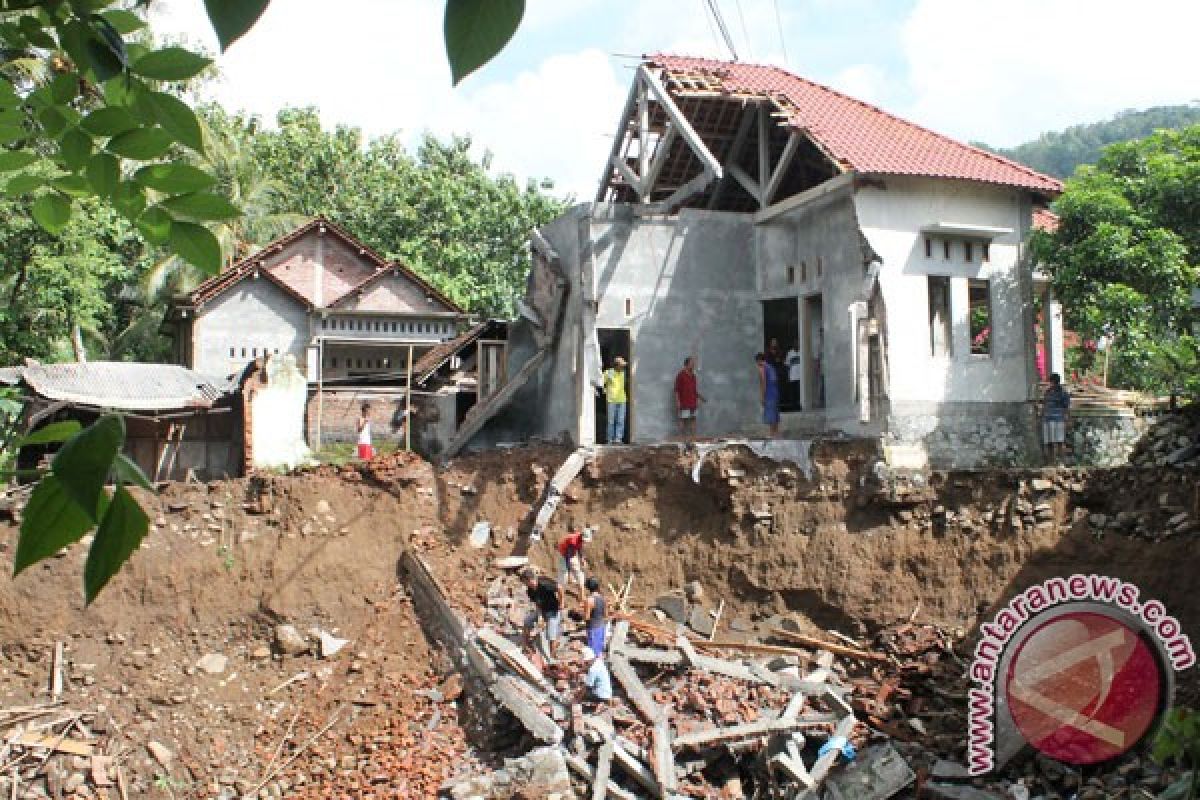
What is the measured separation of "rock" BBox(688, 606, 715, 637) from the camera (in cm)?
1667


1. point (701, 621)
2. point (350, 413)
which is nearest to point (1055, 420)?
point (701, 621)

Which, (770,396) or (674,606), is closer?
(674,606)

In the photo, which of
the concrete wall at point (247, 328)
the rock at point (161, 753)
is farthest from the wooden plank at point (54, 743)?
the concrete wall at point (247, 328)

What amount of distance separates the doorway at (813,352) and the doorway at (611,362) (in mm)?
2919

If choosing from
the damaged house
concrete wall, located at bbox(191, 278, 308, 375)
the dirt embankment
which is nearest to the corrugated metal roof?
concrete wall, located at bbox(191, 278, 308, 375)

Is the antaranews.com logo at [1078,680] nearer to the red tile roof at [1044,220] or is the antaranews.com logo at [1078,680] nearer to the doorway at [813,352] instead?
the doorway at [813,352]

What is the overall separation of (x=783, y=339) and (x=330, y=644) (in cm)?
953

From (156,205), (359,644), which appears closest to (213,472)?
(359,644)

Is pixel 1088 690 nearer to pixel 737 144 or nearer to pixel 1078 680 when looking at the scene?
pixel 1078 680

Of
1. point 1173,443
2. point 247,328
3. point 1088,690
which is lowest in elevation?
point 1088,690

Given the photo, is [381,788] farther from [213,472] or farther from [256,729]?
[213,472]

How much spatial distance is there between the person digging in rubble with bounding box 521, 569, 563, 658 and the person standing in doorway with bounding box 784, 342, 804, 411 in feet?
19.6

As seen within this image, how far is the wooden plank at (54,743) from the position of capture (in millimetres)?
14328

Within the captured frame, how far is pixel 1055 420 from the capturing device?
57.7ft
